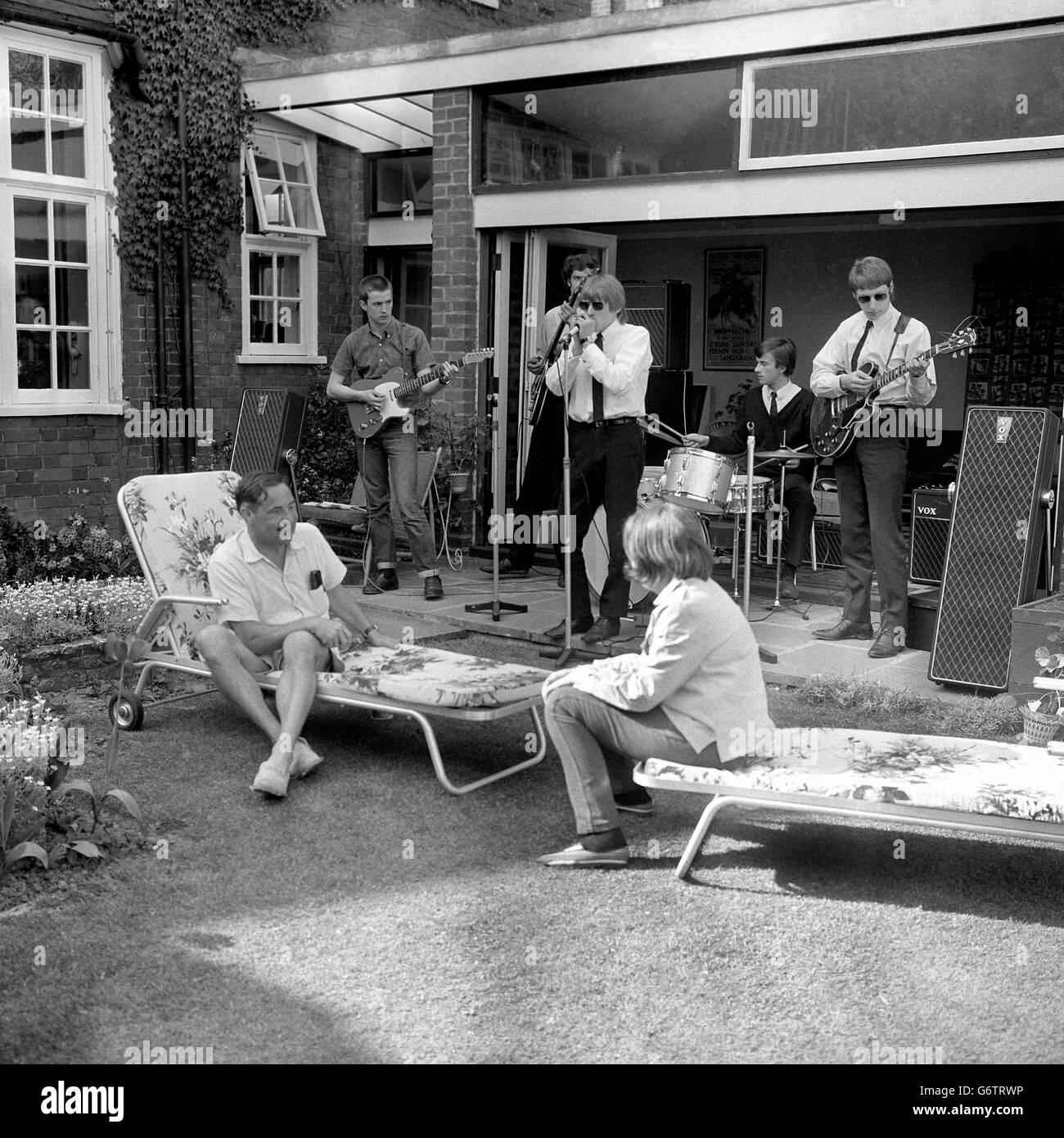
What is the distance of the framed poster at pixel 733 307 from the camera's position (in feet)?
46.9

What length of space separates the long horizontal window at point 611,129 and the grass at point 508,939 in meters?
5.19

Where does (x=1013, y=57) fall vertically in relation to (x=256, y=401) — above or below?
above

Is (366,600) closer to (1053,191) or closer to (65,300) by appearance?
(65,300)

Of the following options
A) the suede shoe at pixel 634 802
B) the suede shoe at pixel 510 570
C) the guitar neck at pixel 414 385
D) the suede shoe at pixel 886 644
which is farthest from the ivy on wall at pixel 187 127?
the suede shoe at pixel 634 802

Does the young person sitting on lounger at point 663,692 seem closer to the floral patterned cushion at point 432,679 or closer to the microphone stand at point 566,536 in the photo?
the floral patterned cushion at point 432,679

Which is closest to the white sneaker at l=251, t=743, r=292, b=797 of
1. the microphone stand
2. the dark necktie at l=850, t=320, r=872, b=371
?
the microphone stand

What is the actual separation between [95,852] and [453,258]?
21.2 ft

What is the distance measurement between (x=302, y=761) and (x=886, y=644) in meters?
3.31

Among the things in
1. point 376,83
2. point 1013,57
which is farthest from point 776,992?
point 376,83

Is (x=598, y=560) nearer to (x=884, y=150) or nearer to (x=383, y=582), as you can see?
(x=383, y=582)

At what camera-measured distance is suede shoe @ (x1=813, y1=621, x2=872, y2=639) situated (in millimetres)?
7461

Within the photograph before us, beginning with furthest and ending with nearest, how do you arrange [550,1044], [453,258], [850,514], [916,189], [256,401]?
[256,401] < [453,258] < [916,189] < [850,514] < [550,1044]

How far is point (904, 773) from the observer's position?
406cm

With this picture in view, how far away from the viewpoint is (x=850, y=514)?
23.7 ft
